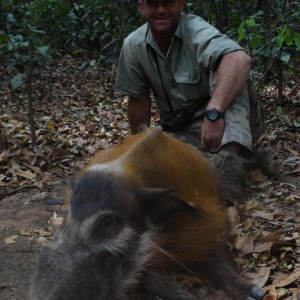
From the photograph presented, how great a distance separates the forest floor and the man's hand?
0.40m

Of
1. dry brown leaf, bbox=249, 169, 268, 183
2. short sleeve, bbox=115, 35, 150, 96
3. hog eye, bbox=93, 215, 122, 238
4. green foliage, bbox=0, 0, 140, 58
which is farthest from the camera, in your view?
green foliage, bbox=0, 0, 140, 58

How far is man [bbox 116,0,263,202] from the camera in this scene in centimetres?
331

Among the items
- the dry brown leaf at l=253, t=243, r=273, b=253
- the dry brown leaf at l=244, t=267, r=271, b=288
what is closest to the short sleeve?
the dry brown leaf at l=253, t=243, r=273, b=253

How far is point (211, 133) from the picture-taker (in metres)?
3.34

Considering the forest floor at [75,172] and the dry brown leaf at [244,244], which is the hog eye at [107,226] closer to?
the forest floor at [75,172]

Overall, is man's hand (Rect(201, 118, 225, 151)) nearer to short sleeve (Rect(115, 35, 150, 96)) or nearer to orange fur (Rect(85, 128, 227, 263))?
orange fur (Rect(85, 128, 227, 263))

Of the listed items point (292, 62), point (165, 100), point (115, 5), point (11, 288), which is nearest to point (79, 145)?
point (165, 100)

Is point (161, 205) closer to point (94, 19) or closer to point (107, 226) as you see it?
point (107, 226)

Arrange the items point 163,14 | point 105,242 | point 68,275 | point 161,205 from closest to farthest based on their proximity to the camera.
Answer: point 68,275, point 105,242, point 161,205, point 163,14

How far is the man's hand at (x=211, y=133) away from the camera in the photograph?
130 inches

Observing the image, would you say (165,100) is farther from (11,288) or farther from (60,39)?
(60,39)

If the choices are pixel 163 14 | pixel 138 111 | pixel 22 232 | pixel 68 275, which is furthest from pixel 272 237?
pixel 138 111

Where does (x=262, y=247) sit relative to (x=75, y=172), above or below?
above

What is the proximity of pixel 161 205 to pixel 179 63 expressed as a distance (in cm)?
180
